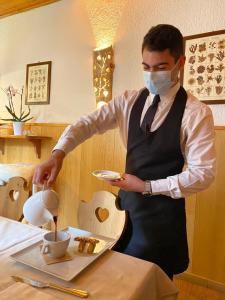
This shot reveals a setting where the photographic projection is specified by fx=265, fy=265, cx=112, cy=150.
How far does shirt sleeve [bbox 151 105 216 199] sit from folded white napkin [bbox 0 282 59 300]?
503 millimetres

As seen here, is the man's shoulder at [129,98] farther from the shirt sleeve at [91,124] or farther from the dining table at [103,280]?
the dining table at [103,280]

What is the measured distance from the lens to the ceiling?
2.53 meters

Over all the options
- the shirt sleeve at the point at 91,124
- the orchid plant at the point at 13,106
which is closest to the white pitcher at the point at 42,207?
the shirt sleeve at the point at 91,124

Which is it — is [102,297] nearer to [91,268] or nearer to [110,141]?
[91,268]

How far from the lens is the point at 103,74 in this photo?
2.20 meters

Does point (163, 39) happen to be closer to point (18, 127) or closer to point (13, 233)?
point (13, 233)

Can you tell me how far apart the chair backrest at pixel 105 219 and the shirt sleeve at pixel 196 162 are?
242 millimetres

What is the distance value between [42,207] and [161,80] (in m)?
0.66

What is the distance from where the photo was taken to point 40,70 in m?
2.61

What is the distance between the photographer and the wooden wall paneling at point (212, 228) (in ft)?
5.82

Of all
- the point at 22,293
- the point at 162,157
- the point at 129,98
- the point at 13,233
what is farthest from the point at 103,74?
the point at 22,293

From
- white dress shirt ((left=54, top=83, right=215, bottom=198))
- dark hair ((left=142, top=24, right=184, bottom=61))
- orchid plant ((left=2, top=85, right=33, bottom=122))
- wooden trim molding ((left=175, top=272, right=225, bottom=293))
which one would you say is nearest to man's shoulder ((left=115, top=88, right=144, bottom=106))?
white dress shirt ((left=54, top=83, right=215, bottom=198))

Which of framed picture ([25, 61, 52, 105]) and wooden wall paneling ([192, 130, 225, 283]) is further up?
framed picture ([25, 61, 52, 105])

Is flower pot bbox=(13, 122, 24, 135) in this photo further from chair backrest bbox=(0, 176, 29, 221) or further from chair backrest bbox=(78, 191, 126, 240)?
chair backrest bbox=(78, 191, 126, 240)
